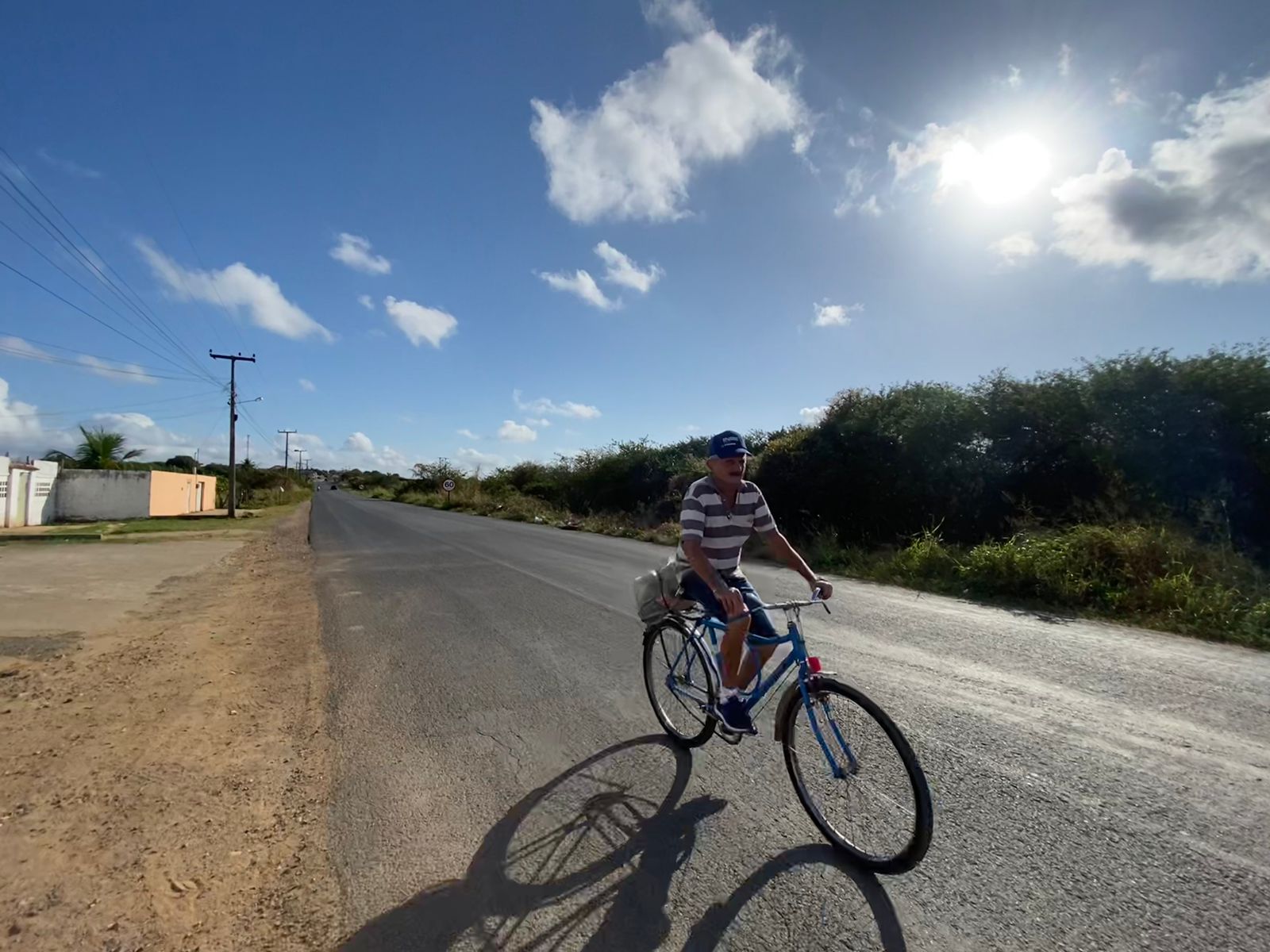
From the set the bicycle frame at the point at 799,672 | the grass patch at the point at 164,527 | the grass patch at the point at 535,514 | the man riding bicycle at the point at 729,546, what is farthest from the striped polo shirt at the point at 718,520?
the grass patch at the point at 164,527

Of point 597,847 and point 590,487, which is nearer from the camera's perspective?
point 597,847

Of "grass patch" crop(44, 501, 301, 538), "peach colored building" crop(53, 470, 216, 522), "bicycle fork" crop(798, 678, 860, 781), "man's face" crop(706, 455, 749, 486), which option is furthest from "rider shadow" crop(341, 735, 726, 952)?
"peach colored building" crop(53, 470, 216, 522)

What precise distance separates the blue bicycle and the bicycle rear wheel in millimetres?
94

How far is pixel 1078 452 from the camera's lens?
11.8 metres

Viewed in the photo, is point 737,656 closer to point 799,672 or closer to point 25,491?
point 799,672

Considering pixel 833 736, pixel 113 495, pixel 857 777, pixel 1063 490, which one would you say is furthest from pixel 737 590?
pixel 113 495

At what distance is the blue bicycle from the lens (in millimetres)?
2646

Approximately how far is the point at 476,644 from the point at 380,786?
3.17 m

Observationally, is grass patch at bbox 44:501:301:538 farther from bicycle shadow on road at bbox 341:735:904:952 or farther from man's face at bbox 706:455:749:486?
man's face at bbox 706:455:749:486

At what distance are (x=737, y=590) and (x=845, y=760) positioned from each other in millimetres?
979

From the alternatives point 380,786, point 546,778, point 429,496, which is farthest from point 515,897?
point 429,496

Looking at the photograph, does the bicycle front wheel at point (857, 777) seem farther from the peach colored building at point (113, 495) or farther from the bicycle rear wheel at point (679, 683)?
the peach colored building at point (113, 495)

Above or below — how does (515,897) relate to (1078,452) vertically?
→ below

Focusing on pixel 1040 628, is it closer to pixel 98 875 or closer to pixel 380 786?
pixel 380 786
